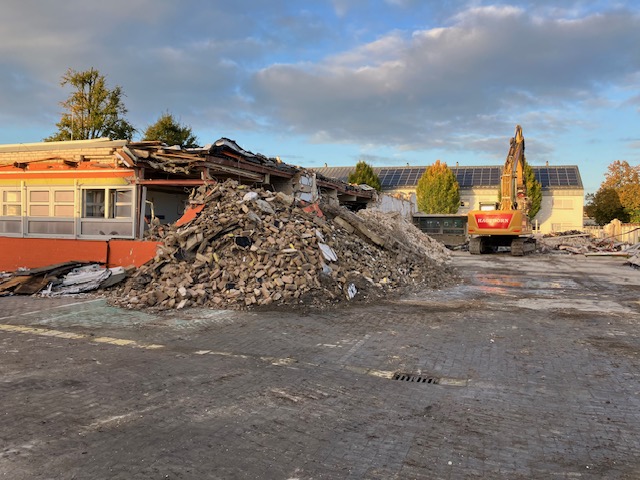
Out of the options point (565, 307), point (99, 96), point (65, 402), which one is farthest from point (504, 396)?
point (99, 96)

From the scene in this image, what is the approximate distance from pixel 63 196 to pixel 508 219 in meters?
20.0

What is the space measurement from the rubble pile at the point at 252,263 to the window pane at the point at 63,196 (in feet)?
10.8

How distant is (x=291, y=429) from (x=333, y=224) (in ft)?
32.9

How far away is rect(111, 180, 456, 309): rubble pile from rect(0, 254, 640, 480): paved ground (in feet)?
2.79

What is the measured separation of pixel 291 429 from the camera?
12.9 ft

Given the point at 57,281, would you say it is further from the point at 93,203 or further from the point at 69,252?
the point at 93,203

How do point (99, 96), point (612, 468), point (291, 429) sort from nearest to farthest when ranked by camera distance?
point (612, 468), point (291, 429), point (99, 96)

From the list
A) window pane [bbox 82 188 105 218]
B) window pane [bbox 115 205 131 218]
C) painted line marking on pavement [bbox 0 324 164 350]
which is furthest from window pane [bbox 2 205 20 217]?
painted line marking on pavement [bbox 0 324 164 350]

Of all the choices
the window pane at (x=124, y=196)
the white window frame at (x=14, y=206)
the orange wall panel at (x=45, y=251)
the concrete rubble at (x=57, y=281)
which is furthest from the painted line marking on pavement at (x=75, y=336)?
the white window frame at (x=14, y=206)

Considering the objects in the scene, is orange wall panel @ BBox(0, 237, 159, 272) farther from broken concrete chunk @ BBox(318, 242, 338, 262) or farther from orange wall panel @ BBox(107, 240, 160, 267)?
broken concrete chunk @ BBox(318, 242, 338, 262)

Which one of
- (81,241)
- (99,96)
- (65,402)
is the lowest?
(65,402)

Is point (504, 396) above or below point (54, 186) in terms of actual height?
below

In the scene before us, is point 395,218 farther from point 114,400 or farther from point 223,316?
point 114,400

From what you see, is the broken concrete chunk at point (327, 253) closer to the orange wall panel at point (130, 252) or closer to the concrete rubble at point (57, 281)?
the orange wall panel at point (130, 252)
